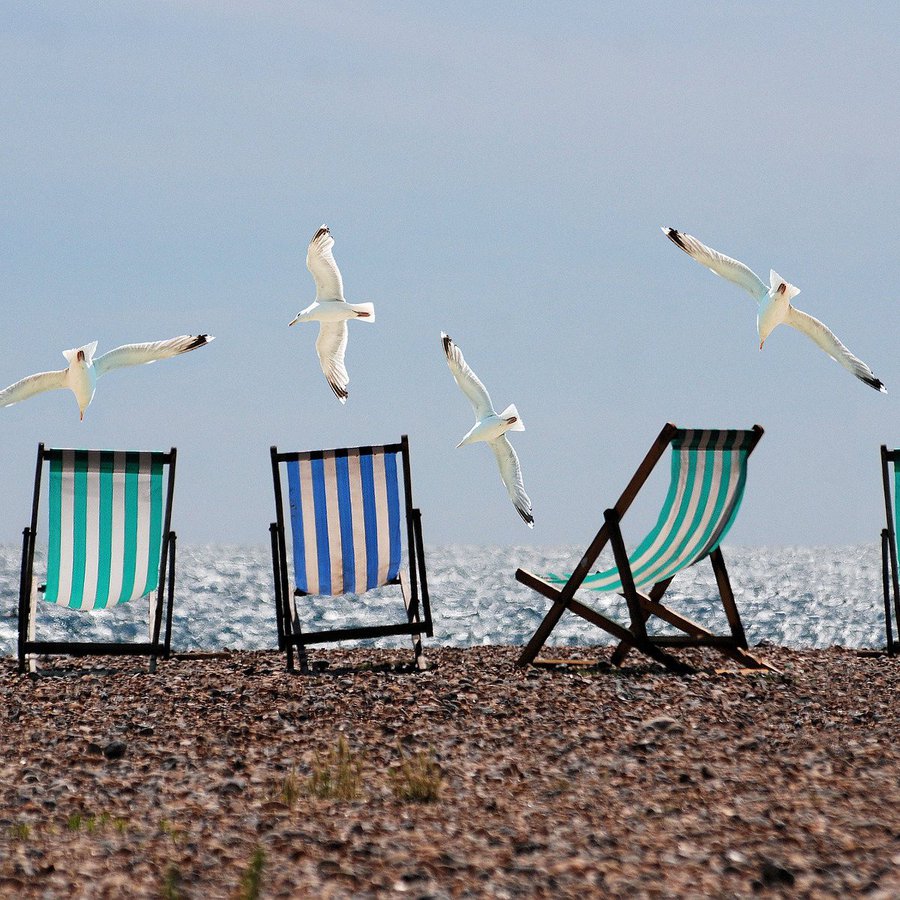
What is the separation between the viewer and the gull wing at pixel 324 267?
828cm

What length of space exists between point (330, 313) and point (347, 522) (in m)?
2.40

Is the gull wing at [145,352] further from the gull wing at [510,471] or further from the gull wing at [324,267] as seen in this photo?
the gull wing at [510,471]

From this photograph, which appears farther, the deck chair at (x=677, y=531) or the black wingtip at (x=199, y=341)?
the black wingtip at (x=199, y=341)

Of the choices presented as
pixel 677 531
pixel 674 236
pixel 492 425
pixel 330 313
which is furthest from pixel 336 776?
pixel 330 313

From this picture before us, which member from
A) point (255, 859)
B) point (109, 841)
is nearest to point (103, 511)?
point (109, 841)

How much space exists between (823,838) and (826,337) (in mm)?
5446

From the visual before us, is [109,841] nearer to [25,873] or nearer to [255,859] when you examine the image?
[25,873]

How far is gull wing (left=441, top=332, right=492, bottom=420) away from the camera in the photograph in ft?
26.3

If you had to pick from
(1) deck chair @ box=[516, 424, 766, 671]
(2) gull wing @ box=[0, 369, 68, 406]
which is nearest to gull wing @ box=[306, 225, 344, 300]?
(2) gull wing @ box=[0, 369, 68, 406]

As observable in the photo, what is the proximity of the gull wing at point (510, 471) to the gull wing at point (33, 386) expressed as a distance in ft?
8.94

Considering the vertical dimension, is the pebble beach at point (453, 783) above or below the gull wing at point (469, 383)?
below

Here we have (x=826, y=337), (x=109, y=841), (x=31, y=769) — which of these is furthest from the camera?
(x=826, y=337)

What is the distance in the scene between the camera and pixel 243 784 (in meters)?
4.04

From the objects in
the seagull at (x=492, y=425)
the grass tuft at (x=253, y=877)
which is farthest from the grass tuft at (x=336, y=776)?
the seagull at (x=492, y=425)
